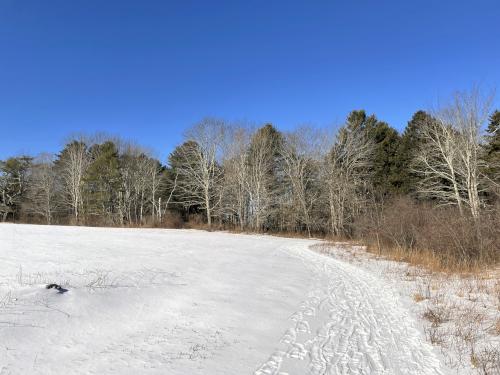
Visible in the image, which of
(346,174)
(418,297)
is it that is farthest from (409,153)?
(418,297)

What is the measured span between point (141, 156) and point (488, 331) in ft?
176

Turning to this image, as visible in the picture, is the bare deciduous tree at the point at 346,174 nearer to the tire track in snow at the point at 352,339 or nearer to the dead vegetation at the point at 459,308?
the dead vegetation at the point at 459,308

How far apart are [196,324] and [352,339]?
2807 mm

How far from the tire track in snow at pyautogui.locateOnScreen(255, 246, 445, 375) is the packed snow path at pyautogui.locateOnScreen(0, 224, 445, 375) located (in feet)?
0.06

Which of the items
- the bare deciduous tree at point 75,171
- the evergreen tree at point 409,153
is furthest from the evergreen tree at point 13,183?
the evergreen tree at point 409,153

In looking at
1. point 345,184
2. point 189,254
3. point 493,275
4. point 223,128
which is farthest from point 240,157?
point 493,275

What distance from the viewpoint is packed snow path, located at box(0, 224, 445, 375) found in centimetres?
471

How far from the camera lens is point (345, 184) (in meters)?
38.8

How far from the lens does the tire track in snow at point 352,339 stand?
4828mm

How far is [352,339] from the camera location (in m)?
5.93

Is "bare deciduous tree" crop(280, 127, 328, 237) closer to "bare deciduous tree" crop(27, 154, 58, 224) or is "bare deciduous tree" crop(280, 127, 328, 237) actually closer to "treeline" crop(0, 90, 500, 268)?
"treeline" crop(0, 90, 500, 268)

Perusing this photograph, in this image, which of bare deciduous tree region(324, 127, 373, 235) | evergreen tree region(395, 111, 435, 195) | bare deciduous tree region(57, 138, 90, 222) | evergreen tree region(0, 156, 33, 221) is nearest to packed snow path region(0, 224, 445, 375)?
bare deciduous tree region(324, 127, 373, 235)

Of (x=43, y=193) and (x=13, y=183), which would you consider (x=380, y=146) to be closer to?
(x=43, y=193)

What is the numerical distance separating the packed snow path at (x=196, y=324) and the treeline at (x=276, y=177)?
658 inches
